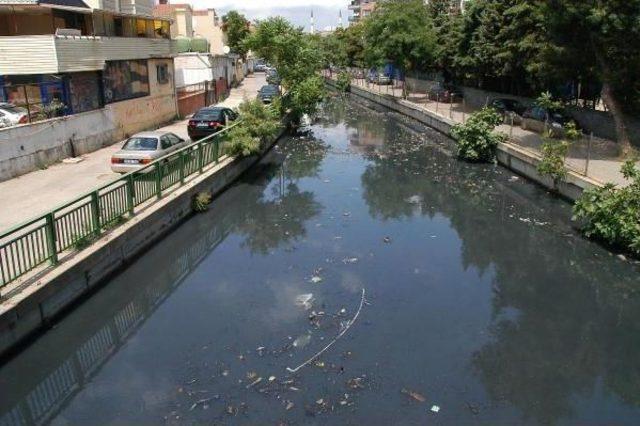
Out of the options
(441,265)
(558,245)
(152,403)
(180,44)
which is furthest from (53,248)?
(180,44)

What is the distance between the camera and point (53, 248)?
1079 cm

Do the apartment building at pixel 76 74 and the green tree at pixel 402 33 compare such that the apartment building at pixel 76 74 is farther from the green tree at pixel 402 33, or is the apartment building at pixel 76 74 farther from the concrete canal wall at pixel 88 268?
the green tree at pixel 402 33

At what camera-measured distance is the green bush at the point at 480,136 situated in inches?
1023

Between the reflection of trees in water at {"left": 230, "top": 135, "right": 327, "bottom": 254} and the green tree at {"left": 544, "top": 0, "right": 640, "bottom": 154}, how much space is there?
1157 centimetres

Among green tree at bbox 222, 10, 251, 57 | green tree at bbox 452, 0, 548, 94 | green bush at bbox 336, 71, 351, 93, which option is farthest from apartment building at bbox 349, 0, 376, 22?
green tree at bbox 452, 0, 548, 94

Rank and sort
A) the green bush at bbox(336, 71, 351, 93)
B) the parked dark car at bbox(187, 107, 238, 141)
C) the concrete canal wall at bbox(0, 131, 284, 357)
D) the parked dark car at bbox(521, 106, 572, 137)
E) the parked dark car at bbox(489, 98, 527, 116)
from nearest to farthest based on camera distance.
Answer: the concrete canal wall at bbox(0, 131, 284, 357) → the parked dark car at bbox(187, 107, 238, 141) → the parked dark car at bbox(521, 106, 572, 137) → the parked dark car at bbox(489, 98, 527, 116) → the green bush at bbox(336, 71, 351, 93)

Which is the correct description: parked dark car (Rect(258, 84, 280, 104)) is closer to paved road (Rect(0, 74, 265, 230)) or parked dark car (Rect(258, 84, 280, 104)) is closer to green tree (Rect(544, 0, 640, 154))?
paved road (Rect(0, 74, 265, 230))

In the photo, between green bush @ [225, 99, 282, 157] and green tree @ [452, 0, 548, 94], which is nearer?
green bush @ [225, 99, 282, 157]

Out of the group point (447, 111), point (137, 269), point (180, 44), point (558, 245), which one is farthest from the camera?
point (180, 44)

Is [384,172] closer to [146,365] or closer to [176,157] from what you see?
[176,157]

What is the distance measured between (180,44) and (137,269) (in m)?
45.0

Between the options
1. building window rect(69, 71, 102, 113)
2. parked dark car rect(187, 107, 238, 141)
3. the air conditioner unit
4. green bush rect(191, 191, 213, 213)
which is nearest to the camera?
green bush rect(191, 191, 213, 213)

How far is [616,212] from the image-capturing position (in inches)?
570

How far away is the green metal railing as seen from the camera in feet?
33.3
